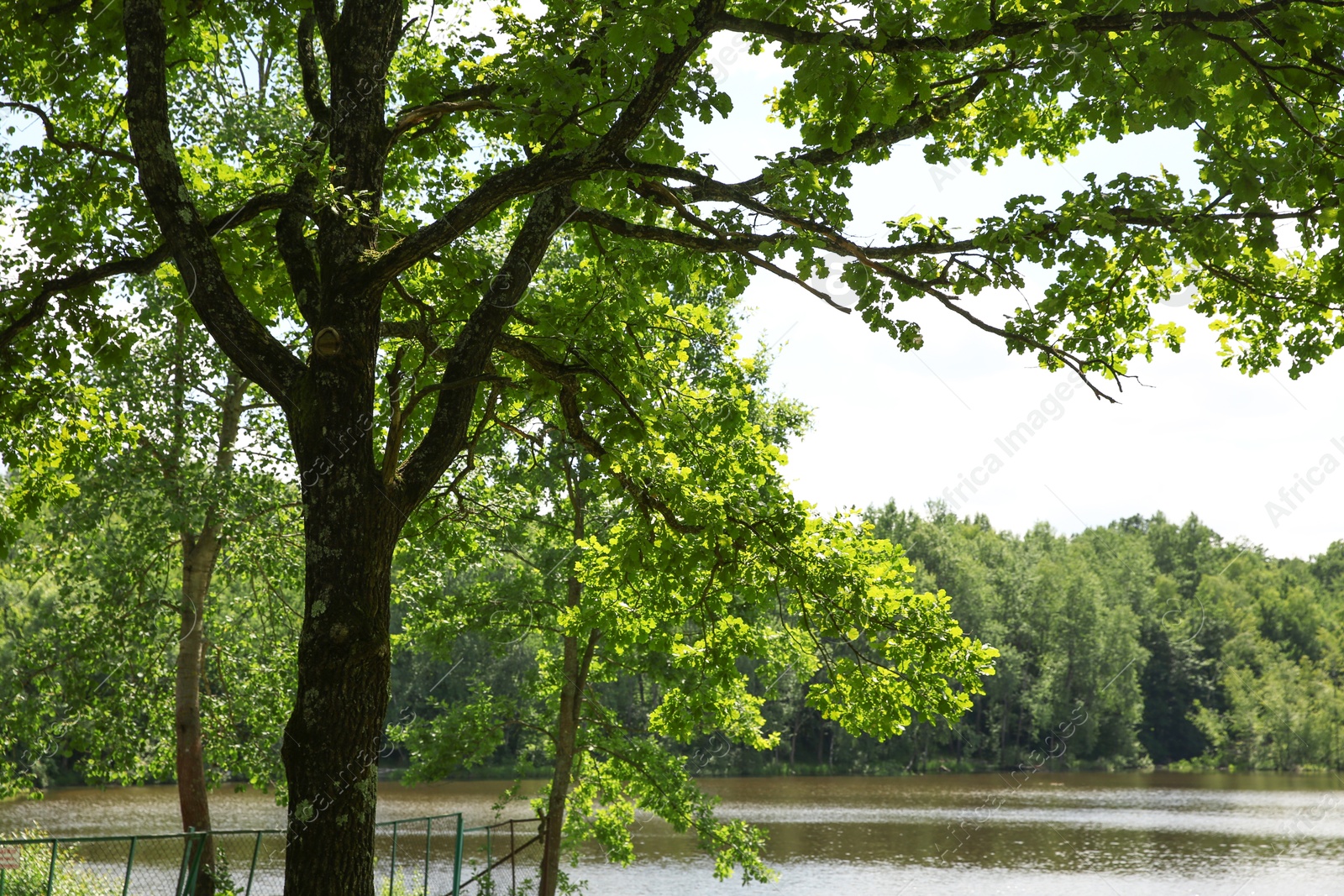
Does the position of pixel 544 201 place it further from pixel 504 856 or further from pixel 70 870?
pixel 504 856

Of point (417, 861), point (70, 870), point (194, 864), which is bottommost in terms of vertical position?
point (417, 861)

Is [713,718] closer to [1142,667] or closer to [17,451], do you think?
[17,451]

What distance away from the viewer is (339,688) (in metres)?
4.40

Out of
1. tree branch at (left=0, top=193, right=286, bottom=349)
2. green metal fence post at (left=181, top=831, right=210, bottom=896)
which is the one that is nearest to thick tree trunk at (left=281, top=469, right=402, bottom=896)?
tree branch at (left=0, top=193, right=286, bottom=349)

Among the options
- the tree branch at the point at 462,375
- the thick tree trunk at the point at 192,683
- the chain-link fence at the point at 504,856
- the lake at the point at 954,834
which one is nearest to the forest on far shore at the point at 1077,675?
the lake at the point at 954,834

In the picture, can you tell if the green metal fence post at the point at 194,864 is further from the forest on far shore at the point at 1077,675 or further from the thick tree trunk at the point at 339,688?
the forest on far shore at the point at 1077,675

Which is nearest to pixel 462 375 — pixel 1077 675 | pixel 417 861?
pixel 417 861

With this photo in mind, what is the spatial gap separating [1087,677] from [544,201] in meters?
61.6

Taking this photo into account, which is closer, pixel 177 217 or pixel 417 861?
pixel 177 217

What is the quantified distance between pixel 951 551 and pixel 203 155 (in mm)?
55834

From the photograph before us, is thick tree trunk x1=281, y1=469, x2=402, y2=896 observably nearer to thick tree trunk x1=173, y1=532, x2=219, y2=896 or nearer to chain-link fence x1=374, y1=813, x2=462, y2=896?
chain-link fence x1=374, y1=813, x2=462, y2=896

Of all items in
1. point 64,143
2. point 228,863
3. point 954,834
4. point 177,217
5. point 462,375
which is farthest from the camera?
point 954,834

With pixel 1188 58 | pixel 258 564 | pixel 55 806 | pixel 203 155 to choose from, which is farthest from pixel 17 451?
pixel 55 806

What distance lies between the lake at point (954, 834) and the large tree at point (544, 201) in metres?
17.4
